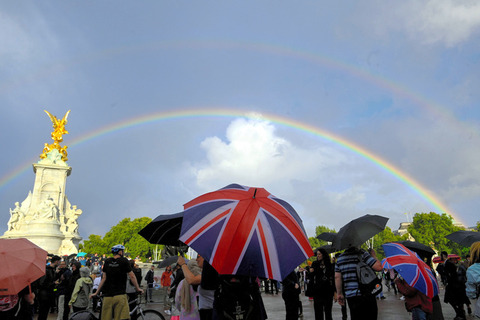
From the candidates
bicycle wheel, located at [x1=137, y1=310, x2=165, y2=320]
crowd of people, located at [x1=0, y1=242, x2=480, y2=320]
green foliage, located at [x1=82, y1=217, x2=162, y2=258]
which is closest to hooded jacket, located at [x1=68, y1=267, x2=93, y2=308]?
crowd of people, located at [x1=0, y1=242, x2=480, y2=320]

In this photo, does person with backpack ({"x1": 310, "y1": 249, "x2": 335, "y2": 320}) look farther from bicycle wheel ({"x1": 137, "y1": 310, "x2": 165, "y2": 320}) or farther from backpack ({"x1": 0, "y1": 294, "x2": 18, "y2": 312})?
backpack ({"x1": 0, "y1": 294, "x2": 18, "y2": 312})

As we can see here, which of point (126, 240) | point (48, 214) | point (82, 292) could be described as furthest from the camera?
point (126, 240)

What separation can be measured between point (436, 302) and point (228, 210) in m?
6.06

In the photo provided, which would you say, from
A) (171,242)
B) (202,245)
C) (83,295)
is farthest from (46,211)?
(202,245)

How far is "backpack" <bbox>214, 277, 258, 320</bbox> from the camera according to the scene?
3613mm

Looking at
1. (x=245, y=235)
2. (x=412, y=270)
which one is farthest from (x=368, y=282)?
(x=245, y=235)

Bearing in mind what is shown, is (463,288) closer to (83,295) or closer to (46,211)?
(83,295)

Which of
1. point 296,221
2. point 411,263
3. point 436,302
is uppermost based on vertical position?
point 296,221

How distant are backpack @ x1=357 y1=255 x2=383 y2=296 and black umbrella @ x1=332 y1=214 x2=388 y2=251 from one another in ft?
1.34

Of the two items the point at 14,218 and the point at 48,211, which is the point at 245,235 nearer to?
the point at 48,211

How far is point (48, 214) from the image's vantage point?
44781 millimetres

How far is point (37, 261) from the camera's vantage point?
486cm

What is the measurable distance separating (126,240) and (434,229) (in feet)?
239

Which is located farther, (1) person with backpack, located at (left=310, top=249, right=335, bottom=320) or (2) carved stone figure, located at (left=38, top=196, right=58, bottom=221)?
(2) carved stone figure, located at (left=38, top=196, right=58, bottom=221)
